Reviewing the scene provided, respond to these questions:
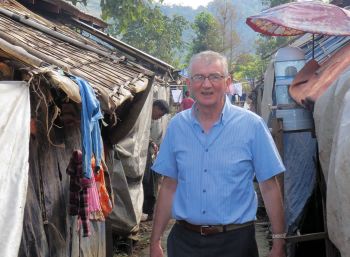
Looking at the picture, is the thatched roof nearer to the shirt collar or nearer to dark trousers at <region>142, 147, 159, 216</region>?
the shirt collar

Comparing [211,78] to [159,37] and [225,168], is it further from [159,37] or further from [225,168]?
[159,37]

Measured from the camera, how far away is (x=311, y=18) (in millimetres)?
5488

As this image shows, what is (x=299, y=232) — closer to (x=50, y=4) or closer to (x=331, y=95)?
Result: (x=331, y=95)

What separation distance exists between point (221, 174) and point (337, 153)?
0.79m

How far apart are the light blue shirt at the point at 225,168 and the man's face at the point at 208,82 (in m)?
0.17

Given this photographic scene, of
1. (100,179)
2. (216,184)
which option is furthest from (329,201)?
(100,179)

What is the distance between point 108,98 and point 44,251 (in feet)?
4.70

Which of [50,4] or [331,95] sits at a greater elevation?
[50,4]

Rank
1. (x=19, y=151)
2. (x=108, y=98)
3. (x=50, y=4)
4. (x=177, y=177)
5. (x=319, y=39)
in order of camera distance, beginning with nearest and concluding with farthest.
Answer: (x=19, y=151), (x=177, y=177), (x=108, y=98), (x=319, y=39), (x=50, y=4)

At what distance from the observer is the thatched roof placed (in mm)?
4395

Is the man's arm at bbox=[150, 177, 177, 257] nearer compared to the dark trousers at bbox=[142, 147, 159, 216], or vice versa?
the man's arm at bbox=[150, 177, 177, 257]

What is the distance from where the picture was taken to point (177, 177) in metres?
3.91

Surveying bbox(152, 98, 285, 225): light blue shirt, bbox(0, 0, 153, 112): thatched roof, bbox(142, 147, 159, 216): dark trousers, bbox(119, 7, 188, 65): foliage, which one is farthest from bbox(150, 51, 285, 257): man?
bbox(119, 7, 188, 65): foliage

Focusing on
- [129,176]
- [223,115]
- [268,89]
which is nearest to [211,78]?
[223,115]
